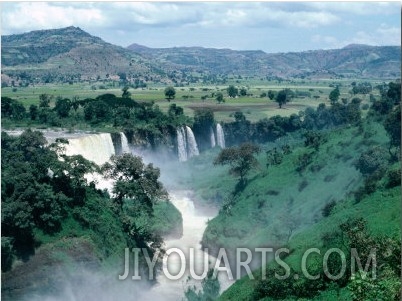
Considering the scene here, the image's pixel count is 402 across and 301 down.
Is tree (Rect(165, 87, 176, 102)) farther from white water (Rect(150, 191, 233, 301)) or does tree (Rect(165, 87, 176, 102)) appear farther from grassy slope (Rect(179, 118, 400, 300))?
grassy slope (Rect(179, 118, 400, 300))

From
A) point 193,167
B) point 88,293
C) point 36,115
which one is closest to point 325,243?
point 88,293

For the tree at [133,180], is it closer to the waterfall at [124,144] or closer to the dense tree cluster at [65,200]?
the dense tree cluster at [65,200]

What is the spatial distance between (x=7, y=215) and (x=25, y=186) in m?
2.11

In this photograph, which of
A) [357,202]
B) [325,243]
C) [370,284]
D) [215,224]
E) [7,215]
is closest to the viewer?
[370,284]

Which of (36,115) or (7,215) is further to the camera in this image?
(36,115)

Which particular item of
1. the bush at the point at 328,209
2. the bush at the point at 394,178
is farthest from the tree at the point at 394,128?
the bush at the point at 394,178

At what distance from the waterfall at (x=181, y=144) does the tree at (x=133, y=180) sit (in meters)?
26.3

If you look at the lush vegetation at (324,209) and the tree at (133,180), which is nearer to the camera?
the lush vegetation at (324,209)

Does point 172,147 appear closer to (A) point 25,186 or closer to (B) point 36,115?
(B) point 36,115

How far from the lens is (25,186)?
102ft

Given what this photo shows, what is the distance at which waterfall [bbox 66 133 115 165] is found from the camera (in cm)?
4697

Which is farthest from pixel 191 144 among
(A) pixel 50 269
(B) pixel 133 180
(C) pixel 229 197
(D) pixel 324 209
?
(A) pixel 50 269

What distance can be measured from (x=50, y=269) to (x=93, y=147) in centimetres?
2014

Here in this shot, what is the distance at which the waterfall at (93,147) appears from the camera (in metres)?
47.0
